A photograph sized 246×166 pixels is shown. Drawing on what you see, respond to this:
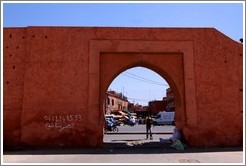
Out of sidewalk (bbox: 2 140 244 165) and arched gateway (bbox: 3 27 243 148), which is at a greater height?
arched gateway (bbox: 3 27 243 148)

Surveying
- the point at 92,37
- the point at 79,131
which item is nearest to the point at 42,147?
the point at 79,131

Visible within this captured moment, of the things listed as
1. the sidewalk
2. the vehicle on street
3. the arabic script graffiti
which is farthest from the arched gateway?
the vehicle on street

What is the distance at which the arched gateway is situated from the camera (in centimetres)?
1594

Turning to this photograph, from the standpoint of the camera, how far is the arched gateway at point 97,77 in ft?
52.3

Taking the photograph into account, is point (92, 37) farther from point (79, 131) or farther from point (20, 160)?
point (20, 160)

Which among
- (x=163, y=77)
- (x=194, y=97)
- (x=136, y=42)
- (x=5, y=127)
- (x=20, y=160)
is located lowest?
(x=20, y=160)

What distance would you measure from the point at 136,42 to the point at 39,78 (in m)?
4.61

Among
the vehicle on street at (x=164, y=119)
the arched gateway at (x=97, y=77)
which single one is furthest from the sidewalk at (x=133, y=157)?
the vehicle on street at (x=164, y=119)

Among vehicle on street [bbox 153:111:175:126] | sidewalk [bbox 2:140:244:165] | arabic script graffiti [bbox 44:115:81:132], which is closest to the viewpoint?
sidewalk [bbox 2:140:244:165]

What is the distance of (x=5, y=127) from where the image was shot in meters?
16.0

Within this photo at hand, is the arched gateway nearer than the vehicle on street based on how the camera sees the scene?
Yes

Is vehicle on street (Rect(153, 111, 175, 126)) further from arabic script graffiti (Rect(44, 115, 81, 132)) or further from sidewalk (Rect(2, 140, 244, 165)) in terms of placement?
sidewalk (Rect(2, 140, 244, 165))

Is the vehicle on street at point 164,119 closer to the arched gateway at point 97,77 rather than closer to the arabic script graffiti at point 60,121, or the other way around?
the arched gateway at point 97,77

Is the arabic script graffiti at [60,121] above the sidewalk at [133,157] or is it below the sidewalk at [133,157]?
above
